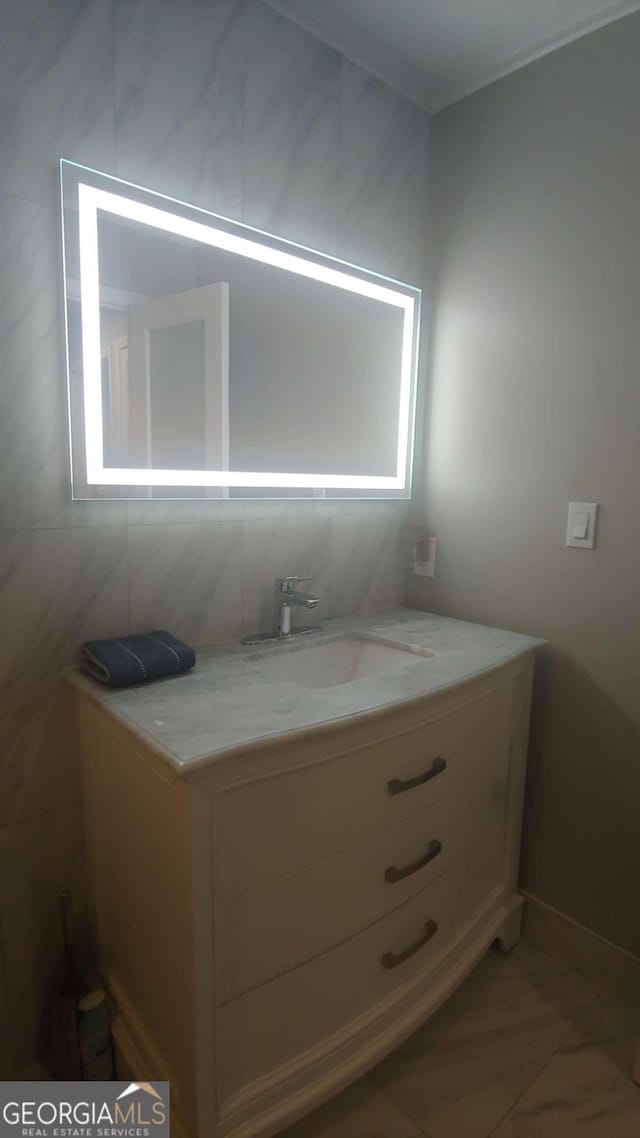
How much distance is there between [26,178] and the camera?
99 centimetres

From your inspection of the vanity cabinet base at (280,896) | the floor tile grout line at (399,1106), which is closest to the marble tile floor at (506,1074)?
the floor tile grout line at (399,1106)

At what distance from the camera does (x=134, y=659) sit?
3.43 feet

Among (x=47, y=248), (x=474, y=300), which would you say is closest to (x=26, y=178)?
(x=47, y=248)

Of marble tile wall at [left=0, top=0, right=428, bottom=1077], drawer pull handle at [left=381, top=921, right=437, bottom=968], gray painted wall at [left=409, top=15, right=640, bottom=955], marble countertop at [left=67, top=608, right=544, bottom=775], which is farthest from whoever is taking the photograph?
gray painted wall at [left=409, top=15, right=640, bottom=955]

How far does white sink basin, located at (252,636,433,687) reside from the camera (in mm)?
1341

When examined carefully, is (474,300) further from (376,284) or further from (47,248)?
(47,248)

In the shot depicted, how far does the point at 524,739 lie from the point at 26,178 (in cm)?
159

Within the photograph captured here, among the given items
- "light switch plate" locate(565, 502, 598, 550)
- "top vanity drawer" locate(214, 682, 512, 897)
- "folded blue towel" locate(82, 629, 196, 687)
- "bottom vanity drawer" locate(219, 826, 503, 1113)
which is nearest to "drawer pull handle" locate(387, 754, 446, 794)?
"top vanity drawer" locate(214, 682, 512, 897)

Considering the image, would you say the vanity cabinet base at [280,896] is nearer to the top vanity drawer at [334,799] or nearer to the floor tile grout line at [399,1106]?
the top vanity drawer at [334,799]

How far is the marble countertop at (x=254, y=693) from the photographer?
837 millimetres

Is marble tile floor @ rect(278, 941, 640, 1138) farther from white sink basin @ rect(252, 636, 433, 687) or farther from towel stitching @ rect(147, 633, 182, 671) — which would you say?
towel stitching @ rect(147, 633, 182, 671)

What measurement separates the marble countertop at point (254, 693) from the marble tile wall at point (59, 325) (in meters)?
0.15

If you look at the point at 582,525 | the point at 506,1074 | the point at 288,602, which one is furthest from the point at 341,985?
the point at 582,525

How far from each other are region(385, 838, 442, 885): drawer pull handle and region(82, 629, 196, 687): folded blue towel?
1.78 ft
